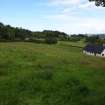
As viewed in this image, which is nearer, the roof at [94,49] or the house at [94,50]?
→ the house at [94,50]

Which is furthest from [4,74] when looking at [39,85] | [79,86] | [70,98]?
[70,98]

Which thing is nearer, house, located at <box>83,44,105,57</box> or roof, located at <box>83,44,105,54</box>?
house, located at <box>83,44,105,57</box>

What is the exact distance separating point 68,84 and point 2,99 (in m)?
8.55

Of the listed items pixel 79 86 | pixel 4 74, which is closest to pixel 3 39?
pixel 4 74

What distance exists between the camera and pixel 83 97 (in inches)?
926

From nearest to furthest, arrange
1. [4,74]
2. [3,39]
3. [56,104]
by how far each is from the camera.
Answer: [56,104]
[4,74]
[3,39]

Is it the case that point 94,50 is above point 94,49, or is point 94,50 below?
below

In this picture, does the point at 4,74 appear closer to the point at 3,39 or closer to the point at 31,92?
the point at 31,92

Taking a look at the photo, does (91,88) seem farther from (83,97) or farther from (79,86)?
(83,97)

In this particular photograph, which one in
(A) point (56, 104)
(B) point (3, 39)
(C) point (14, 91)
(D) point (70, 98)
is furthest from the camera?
(B) point (3, 39)

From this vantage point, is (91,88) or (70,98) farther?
(91,88)

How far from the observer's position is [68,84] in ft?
94.4

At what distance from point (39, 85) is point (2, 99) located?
6332mm

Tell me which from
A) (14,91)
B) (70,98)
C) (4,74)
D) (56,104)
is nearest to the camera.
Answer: (56,104)
